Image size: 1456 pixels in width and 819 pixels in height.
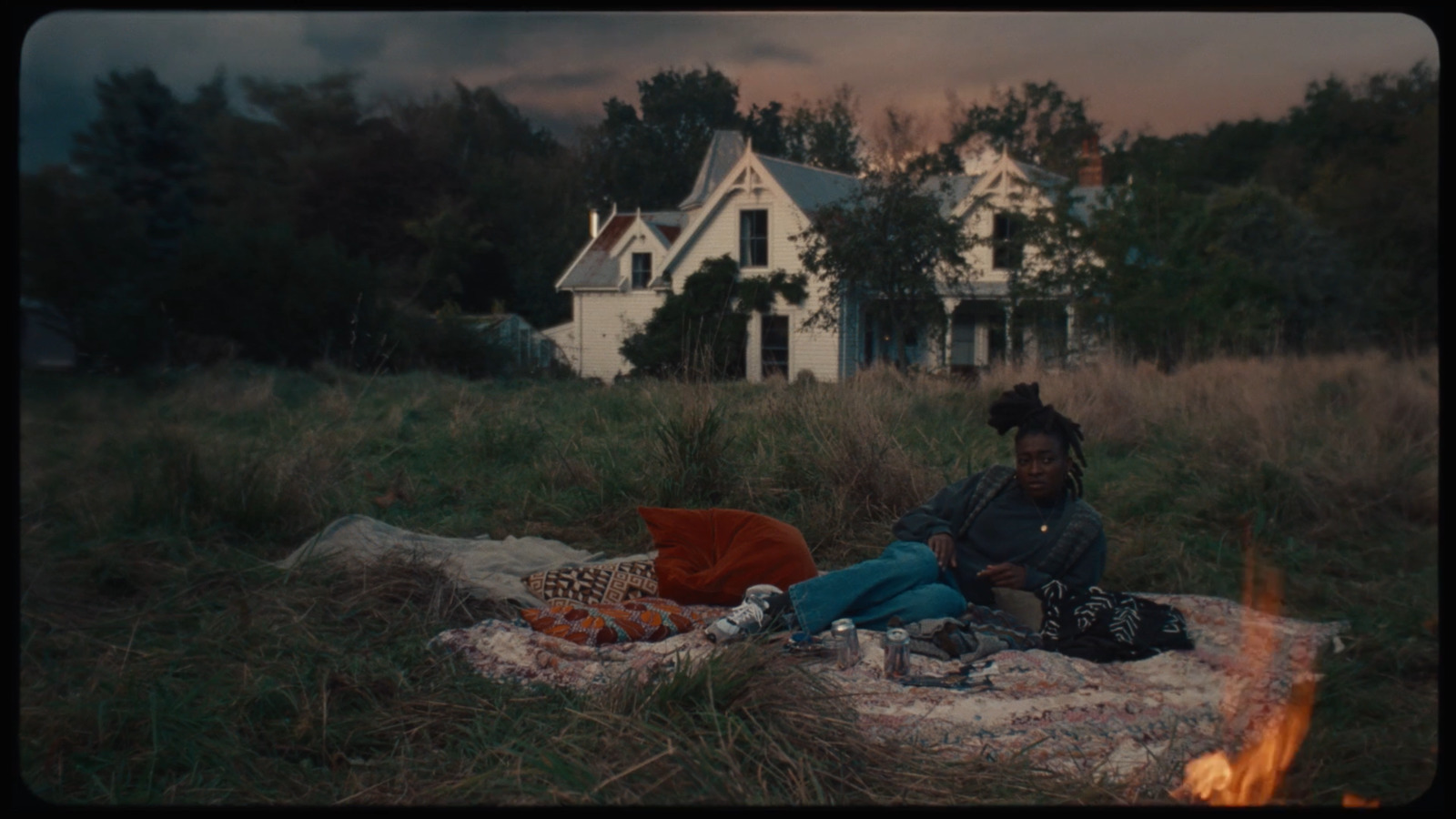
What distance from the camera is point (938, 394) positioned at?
392 inches

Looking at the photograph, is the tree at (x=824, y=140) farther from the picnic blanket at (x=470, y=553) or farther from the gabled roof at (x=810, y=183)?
the picnic blanket at (x=470, y=553)

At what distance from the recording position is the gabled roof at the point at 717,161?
13895 millimetres

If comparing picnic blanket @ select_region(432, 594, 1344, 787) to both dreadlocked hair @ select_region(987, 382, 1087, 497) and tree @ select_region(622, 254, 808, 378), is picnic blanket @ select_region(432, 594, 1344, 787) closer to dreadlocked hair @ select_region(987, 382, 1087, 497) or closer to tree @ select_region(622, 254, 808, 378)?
dreadlocked hair @ select_region(987, 382, 1087, 497)

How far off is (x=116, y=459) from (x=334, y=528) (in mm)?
1121

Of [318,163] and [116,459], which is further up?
[318,163]

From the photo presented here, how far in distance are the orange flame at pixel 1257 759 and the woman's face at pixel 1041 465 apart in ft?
3.35

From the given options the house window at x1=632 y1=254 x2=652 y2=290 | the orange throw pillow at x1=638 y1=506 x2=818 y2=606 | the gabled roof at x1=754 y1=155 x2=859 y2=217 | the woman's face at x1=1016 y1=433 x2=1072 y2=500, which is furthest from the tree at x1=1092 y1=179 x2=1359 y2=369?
the orange throw pillow at x1=638 y1=506 x2=818 y2=606

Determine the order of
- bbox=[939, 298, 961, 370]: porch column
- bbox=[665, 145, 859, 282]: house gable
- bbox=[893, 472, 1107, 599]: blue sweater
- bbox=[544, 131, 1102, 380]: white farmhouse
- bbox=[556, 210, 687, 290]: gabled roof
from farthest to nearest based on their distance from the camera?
bbox=[939, 298, 961, 370]: porch column
bbox=[665, 145, 859, 282]: house gable
bbox=[544, 131, 1102, 380]: white farmhouse
bbox=[556, 210, 687, 290]: gabled roof
bbox=[893, 472, 1107, 599]: blue sweater

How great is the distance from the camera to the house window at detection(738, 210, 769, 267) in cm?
1336

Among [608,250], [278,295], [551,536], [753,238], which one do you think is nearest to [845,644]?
[551,536]

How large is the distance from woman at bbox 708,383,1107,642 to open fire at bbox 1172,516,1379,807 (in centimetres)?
72

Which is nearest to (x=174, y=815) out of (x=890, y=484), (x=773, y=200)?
(x=890, y=484)

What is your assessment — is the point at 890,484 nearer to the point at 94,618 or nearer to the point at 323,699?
the point at 323,699

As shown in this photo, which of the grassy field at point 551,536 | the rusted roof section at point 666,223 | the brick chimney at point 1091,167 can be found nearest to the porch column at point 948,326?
the brick chimney at point 1091,167
